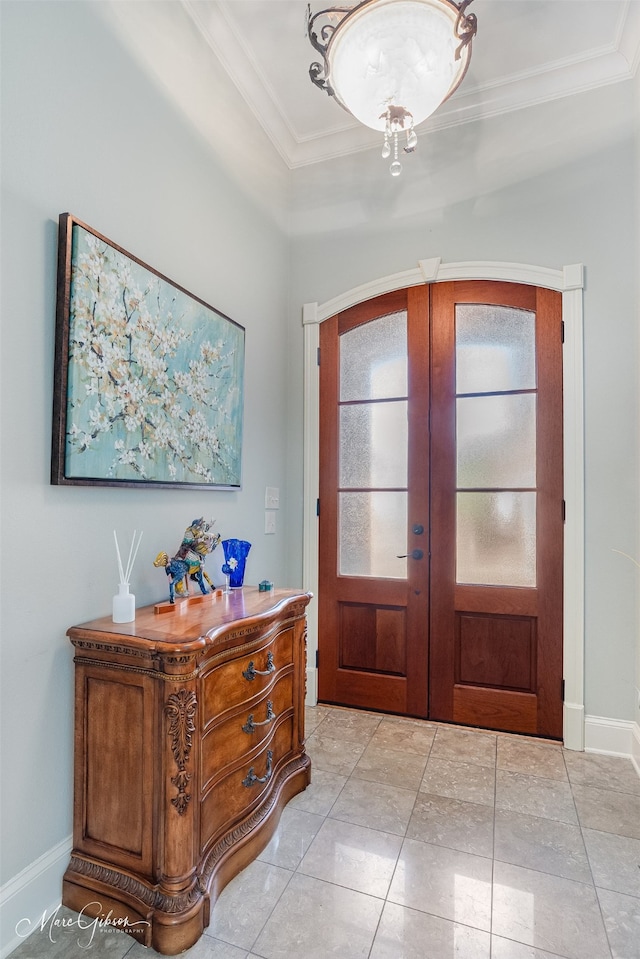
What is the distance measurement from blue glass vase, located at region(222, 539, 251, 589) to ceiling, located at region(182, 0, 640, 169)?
233 cm

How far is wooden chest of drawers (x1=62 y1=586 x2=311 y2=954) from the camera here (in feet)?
4.45

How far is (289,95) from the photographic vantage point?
2.72m

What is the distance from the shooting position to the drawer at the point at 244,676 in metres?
1.52

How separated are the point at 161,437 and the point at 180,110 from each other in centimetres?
146

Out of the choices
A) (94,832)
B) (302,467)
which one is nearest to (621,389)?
(302,467)

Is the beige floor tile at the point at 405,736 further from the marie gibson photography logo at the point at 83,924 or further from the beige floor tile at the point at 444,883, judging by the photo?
the marie gibson photography logo at the point at 83,924

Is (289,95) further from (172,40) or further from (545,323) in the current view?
(545,323)

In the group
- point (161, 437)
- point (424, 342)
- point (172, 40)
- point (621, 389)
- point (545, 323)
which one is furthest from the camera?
point (424, 342)

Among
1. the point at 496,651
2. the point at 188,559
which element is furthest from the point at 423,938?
the point at 496,651

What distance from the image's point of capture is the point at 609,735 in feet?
7.97

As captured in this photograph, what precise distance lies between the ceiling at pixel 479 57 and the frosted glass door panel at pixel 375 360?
1139mm

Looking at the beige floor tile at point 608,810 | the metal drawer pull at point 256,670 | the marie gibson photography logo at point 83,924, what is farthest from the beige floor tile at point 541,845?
the marie gibson photography logo at point 83,924

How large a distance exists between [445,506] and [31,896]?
7.52 ft

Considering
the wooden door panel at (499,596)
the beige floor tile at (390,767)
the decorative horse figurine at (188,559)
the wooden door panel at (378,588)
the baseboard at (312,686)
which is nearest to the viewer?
the decorative horse figurine at (188,559)
